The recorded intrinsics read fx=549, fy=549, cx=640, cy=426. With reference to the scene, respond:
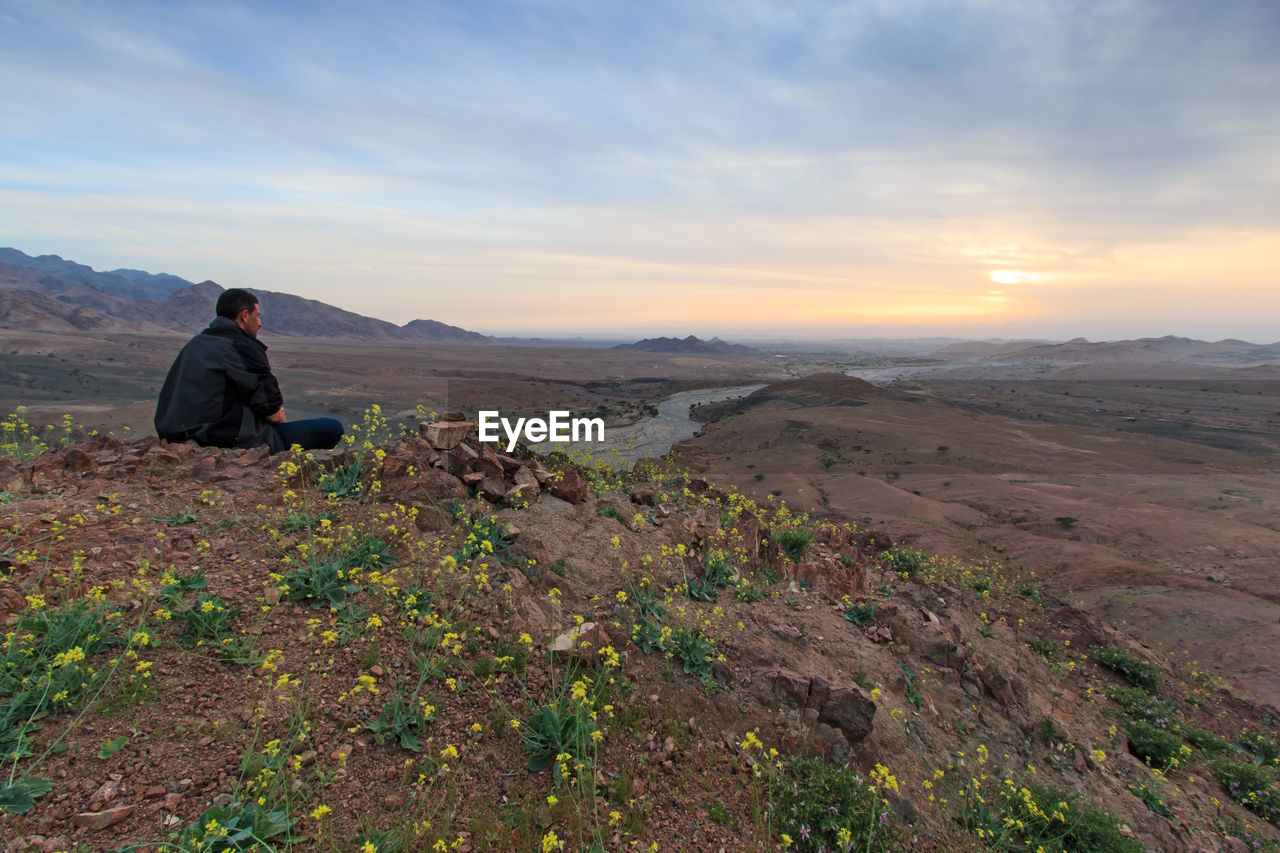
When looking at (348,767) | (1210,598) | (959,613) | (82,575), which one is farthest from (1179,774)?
(1210,598)

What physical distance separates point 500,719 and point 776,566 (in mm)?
3783

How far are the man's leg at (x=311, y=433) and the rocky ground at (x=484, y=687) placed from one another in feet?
0.83

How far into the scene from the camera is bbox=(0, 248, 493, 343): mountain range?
308 feet

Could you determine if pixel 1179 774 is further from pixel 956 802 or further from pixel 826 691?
pixel 826 691

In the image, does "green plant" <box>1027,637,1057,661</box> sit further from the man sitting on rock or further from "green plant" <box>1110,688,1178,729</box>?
the man sitting on rock

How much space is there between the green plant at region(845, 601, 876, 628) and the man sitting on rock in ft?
19.2

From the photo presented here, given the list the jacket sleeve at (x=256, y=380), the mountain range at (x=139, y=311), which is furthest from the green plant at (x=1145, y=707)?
the mountain range at (x=139, y=311)

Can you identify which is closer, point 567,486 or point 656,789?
point 656,789

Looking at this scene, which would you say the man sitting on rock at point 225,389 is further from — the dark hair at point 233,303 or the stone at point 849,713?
the stone at point 849,713

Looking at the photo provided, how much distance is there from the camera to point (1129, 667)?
7.86m

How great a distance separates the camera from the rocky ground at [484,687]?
2.44 metres

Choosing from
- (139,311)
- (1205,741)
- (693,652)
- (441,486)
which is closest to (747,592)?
(693,652)

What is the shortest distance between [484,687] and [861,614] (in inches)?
162

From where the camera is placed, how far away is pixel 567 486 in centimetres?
547
